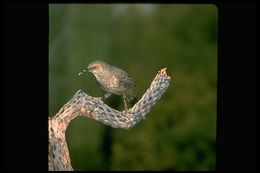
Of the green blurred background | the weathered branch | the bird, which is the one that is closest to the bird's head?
the bird

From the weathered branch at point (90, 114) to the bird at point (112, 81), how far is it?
0.06 m

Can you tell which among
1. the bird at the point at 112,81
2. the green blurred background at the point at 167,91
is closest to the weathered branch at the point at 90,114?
the bird at the point at 112,81

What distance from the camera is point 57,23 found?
6.18 m

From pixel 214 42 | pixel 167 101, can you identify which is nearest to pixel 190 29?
pixel 214 42

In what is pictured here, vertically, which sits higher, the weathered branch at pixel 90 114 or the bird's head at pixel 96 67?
the bird's head at pixel 96 67

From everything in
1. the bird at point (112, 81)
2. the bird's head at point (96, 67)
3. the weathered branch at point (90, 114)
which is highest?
the bird's head at point (96, 67)

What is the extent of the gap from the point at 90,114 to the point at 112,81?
23cm

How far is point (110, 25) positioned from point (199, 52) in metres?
0.79

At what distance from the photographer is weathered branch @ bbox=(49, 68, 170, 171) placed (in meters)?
4.58

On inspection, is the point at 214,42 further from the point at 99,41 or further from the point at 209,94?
the point at 99,41

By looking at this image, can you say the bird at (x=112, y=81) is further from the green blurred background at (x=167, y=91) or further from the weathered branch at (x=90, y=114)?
the green blurred background at (x=167, y=91)

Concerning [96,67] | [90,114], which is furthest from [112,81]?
[90,114]

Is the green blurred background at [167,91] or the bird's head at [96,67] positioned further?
the green blurred background at [167,91]

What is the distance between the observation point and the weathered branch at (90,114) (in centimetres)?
458
